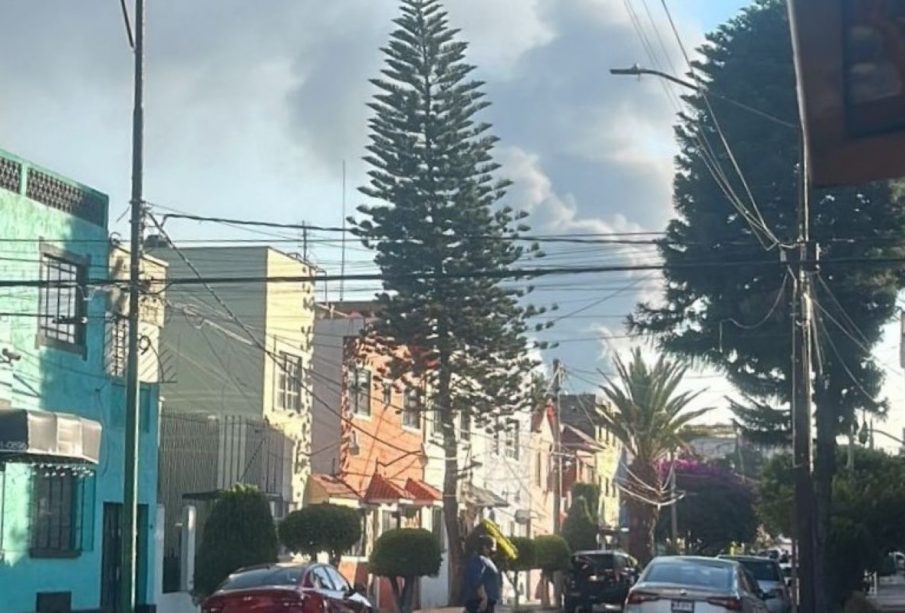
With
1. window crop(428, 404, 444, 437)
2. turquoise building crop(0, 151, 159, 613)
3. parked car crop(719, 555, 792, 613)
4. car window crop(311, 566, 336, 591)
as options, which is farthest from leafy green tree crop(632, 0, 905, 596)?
car window crop(311, 566, 336, 591)

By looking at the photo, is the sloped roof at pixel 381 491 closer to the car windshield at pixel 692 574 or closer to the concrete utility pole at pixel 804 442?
the concrete utility pole at pixel 804 442

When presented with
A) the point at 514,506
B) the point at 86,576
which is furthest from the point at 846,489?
the point at 514,506

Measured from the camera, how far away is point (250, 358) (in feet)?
119

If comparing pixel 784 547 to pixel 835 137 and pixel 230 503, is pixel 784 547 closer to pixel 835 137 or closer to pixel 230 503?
pixel 230 503

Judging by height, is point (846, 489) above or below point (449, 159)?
below

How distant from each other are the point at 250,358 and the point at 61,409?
35.5ft

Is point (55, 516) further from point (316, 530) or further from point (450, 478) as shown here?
point (450, 478)

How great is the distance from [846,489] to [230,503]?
15.9 m

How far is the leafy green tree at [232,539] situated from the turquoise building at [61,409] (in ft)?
4.36

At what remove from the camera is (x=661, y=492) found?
62531 millimetres

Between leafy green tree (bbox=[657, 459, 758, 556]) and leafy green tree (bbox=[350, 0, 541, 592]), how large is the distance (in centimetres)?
3386

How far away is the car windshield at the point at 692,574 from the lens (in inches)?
795

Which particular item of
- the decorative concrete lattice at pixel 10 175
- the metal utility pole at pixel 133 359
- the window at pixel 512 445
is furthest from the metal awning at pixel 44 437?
the window at pixel 512 445

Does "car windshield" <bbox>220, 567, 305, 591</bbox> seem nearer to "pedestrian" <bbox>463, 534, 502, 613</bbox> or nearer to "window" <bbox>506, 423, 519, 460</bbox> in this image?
"pedestrian" <bbox>463, 534, 502, 613</bbox>
